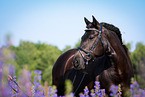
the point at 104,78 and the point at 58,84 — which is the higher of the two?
the point at 104,78

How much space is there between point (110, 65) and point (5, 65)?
9.51 feet

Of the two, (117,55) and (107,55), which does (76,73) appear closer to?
(107,55)

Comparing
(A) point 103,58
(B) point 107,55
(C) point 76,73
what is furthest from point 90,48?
(C) point 76,73

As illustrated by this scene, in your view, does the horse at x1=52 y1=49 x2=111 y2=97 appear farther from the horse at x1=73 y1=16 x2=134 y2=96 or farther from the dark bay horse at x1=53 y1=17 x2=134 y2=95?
the horse at x1=73 y1=16 x2=134 y2=96

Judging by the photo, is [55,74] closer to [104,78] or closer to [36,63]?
[104,78]

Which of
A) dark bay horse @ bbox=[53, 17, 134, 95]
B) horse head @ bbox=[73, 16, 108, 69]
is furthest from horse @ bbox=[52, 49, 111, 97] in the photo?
horse head @ bbox=[73, 16, 108, 69]

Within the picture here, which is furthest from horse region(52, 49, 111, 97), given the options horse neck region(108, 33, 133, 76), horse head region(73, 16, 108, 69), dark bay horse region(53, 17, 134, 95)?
horse head region(73, 16, 108, 69)

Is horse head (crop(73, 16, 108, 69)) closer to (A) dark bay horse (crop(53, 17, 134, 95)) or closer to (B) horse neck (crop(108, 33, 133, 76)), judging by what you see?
(A) dark bay horse (crop(53, 17, 134, 95))

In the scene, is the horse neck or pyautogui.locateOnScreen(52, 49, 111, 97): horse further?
pyautogui.locateOnScreen(52, 49, 111, 97): horse

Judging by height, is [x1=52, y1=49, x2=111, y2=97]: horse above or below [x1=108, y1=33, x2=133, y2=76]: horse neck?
below

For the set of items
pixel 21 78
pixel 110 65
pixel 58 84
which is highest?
pixel 21 78

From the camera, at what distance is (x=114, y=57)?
3.89m

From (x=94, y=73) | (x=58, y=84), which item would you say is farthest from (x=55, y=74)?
(x=94, y=73)

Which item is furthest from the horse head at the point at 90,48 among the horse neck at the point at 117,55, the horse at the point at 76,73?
the horse at the point at 76,73
